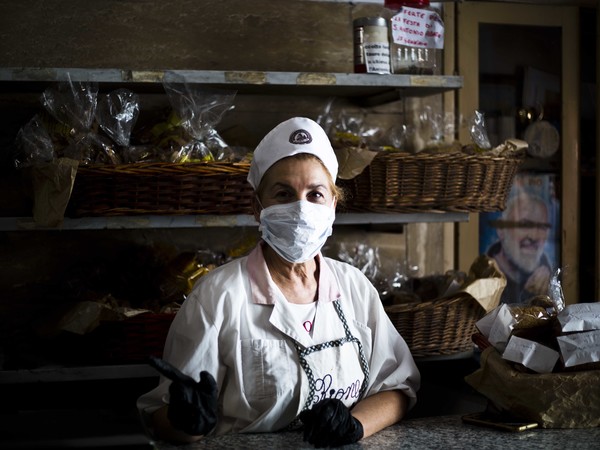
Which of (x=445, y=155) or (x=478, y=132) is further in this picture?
(x=478, y=132)

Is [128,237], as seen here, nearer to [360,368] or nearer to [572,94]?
[360,368]

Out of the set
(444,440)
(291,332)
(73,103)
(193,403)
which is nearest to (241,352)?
(291,332)

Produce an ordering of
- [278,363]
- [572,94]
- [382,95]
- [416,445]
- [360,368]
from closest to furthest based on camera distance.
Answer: [416,445], [278,363], [360,368], [382,95], [572,94]

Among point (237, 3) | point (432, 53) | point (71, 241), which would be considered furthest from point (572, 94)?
point (71, 241)

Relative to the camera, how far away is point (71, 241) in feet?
10.1

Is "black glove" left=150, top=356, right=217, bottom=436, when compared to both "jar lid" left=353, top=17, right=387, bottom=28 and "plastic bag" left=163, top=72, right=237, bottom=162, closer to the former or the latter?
"plastic bag" left=163, top=72, right=237, bottom=162

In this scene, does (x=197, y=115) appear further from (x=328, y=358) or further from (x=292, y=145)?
(x=328, y=358)

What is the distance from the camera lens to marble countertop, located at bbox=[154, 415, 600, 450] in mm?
1739

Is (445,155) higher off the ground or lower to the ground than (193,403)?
higher

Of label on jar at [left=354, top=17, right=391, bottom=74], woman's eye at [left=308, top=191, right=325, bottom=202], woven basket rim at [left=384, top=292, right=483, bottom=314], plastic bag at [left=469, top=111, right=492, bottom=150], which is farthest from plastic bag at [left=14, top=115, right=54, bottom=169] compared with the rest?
plastic bag at [left=469, top=111, right=492, bottom=150]

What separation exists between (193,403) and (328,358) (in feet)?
1.45

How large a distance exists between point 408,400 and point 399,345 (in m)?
0.15

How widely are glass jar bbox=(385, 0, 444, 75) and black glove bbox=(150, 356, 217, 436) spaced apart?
160 centimetres

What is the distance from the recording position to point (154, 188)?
255 cm
